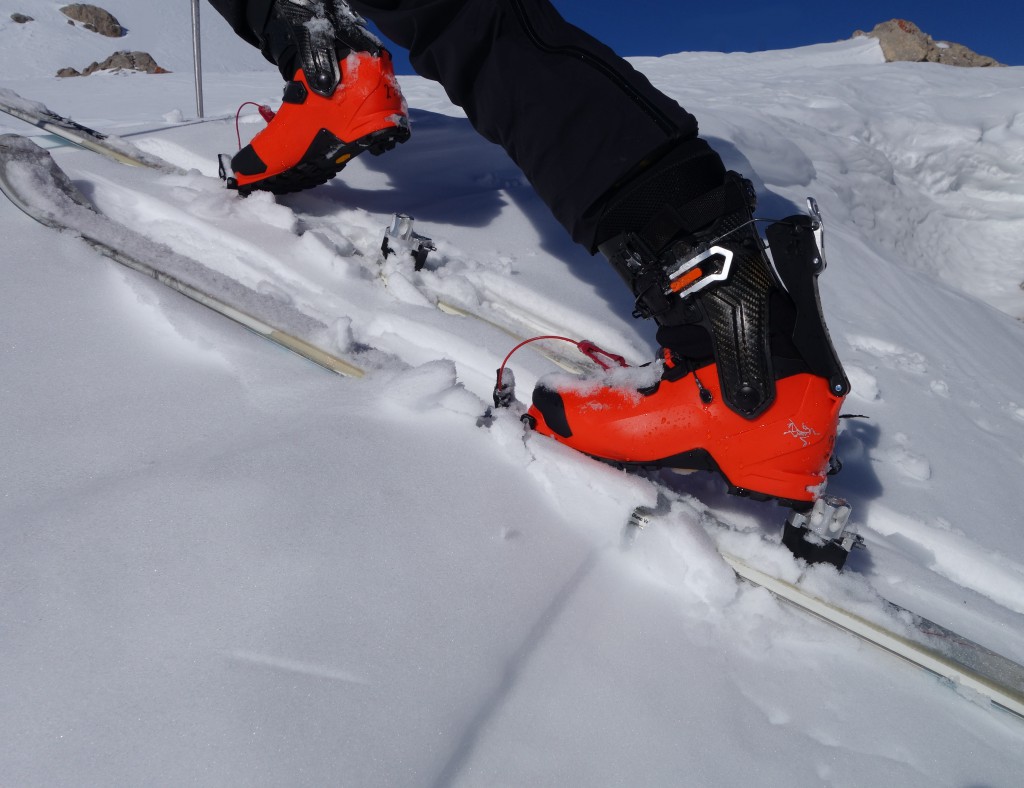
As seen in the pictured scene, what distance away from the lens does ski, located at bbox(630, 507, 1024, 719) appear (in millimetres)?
840

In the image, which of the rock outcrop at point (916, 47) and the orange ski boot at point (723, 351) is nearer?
the orange ski boot at point (723, 351)

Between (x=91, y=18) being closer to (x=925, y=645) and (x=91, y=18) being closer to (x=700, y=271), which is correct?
(x=700, y=271)

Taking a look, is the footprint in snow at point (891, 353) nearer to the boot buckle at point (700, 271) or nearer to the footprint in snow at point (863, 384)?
the footprint in snow at point (863, 384)

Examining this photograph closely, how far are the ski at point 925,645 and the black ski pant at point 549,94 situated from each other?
59 centimetres

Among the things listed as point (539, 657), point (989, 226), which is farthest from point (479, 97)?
point (989, 226)

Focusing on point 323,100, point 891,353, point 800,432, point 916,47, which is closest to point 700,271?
point 800,432

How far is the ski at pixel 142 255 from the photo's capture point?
46.3 inches

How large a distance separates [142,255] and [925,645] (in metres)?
1.36

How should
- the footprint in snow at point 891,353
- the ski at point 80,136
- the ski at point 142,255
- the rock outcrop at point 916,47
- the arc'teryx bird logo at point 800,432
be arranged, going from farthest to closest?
the rock outcrop at point 916,47, the footprint in snow at point 891,353, the ski at point 80,136, the ski at point 142,255, the arc'teryx bird logo at point 800,432

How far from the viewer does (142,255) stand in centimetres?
126

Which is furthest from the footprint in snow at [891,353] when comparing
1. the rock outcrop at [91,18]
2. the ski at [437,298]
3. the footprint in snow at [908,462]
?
the rock outcrop at [91,18]

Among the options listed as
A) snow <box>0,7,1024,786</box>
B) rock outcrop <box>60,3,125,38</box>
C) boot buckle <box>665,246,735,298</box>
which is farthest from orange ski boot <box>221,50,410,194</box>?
rock outcrop <box>60,3,125,38</box>

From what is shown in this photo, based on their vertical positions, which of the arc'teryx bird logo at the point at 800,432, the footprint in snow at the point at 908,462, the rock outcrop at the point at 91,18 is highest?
the arc'teryx bird logo at the point at 800,432

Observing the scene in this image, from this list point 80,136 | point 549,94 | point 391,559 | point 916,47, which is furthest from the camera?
point 916,47
